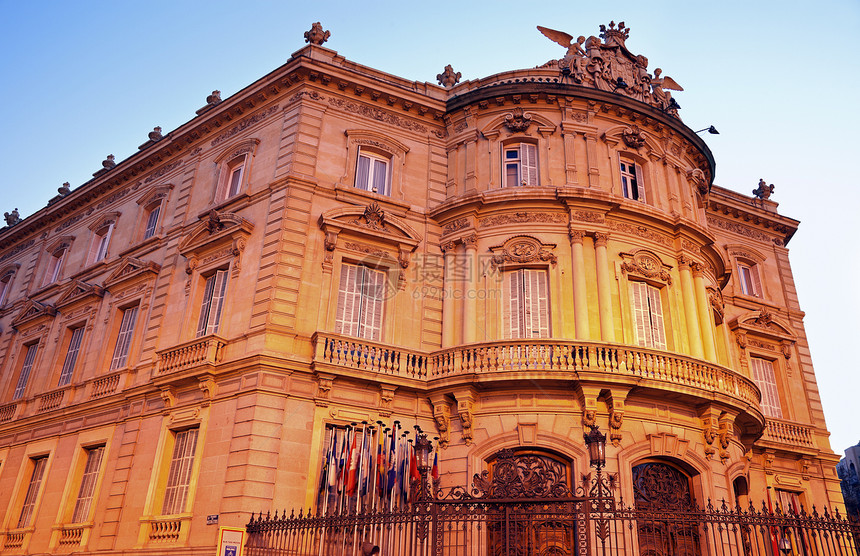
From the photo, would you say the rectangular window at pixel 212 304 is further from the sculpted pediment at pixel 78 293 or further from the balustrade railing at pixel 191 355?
the sculpted pediment at pixel 78 293

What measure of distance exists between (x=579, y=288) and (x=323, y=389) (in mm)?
7459

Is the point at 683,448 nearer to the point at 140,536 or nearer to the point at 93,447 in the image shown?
the point at 140,536

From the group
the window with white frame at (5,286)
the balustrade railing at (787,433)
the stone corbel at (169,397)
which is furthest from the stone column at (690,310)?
the window with white frame at (5,286)

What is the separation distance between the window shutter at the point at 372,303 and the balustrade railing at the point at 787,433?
14272 mm

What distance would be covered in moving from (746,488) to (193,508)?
50.2 feet

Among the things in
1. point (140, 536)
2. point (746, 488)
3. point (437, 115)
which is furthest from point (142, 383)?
point (746, 488)

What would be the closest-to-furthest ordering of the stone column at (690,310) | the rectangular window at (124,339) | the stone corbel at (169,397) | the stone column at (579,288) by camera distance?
the stone corbel at (169,397)
the stone column at (579,288)
the stone column at (690,310)
the rectangular window at (124,339)

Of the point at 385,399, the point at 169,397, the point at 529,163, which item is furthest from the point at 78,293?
the point at 529,163

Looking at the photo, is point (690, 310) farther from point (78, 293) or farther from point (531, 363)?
point (78, 293)

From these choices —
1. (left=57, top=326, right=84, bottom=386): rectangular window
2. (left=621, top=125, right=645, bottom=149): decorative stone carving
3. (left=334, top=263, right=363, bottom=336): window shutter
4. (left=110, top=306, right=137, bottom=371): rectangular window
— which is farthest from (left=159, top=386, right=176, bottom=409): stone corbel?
(left=621, top=125, right=645, bottom=149): decorative stone carving

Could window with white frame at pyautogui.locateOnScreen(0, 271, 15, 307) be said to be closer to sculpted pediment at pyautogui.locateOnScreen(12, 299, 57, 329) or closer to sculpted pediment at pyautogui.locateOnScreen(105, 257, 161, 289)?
sculpted pediment at pyautogui.locateOnScreen(12, 299, 57, 329)

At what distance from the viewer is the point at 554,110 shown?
891 inches

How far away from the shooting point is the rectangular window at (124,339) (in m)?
22.2

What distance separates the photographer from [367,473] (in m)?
16.5
